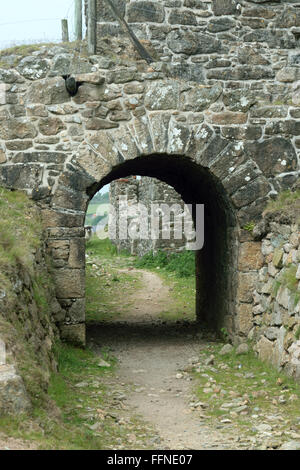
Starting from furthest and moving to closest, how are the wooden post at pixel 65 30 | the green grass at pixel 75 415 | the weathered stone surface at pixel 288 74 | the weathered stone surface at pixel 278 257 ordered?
1. the wooden post at pixel 65 30
2. the weathered stone surface at pixel 288 74
3. the weathered stone surface at pixel 278 257
4. the green grass at pixel 75 415

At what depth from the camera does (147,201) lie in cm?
1752

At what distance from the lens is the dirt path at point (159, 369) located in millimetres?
4680

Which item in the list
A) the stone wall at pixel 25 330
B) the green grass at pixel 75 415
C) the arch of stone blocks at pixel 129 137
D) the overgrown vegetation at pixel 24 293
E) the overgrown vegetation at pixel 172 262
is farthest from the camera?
the overgrown vegetation at pixel 172 262

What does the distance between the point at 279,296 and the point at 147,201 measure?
1125 centimetres

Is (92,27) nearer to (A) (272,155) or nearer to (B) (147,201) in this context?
(A) (272,155)

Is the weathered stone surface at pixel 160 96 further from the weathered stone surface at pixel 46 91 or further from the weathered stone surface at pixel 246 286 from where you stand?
the weathered stone surface at pixel 246 286

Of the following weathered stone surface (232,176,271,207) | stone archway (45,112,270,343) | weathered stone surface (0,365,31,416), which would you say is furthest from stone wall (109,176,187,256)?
weathered stone surface (0,365,31,416)

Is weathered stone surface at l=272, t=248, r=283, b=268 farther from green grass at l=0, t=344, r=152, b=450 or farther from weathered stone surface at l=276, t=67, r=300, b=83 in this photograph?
weathered stone surface at l=276, t=67, r=300, b=83

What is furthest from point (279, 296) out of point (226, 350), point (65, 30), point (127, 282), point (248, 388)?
point (127, 282)

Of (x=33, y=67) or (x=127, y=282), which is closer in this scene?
(x=33, y=67)

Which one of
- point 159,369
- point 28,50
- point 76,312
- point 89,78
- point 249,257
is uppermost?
point 28,50

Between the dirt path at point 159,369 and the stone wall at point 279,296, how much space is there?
93 cm

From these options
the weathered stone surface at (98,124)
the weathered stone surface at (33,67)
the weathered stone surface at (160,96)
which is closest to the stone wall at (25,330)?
the weathered stone surface at (98,124)

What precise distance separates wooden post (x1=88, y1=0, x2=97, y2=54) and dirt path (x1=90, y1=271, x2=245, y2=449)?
3.80 meters
